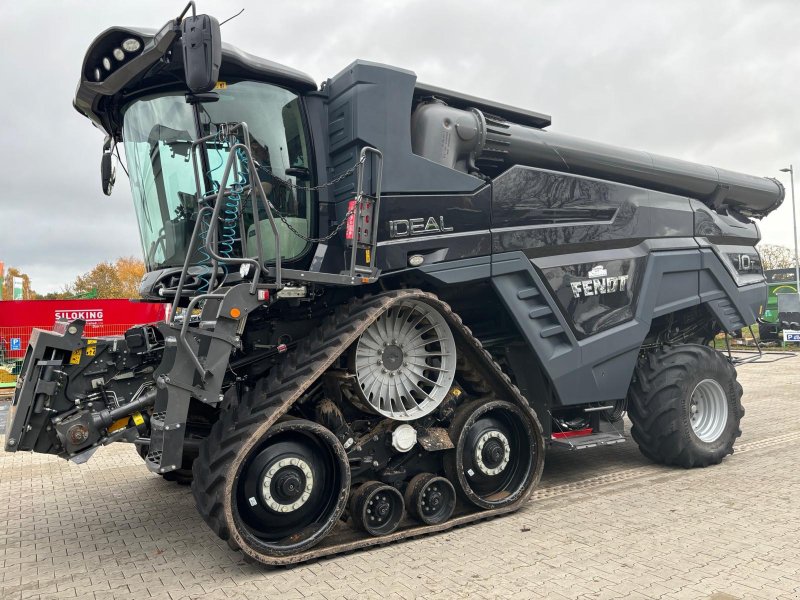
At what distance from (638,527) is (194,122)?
4687mm

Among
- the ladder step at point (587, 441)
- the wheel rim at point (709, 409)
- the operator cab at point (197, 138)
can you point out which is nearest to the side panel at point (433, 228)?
the operator cab at point (197, 138)

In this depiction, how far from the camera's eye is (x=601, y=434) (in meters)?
6.55

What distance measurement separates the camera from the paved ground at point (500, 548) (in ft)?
13.0

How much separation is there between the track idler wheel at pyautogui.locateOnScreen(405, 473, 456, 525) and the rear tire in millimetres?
2886

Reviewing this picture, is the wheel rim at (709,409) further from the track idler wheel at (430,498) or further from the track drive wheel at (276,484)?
the track drive wheel at (276,484)

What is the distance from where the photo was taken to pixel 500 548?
15.1 feet

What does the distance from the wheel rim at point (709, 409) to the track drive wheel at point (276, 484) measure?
462cm

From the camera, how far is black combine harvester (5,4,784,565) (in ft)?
14.4

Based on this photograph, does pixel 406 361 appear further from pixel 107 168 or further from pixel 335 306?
pixel 107 168

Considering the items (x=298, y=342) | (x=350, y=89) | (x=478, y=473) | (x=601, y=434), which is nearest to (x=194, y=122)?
(x=350, y=89)

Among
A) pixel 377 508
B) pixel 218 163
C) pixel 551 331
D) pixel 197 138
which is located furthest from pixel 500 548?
pixel 197 138

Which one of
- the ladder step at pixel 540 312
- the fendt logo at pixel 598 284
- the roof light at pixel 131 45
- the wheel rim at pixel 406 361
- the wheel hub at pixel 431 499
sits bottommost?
the wheel hub at pixel 431 499

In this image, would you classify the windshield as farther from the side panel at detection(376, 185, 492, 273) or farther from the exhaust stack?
the exhaust stack

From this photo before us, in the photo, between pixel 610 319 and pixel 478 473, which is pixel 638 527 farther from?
pixel 610 319
